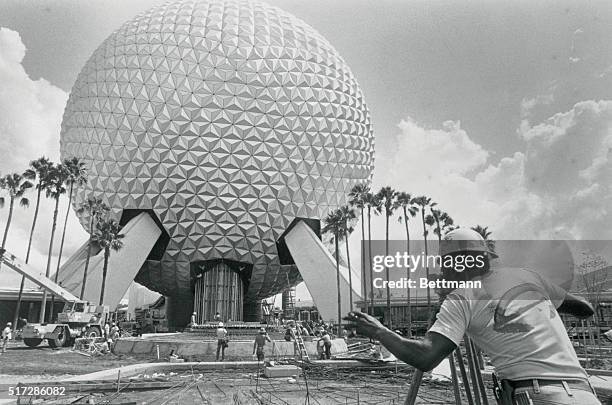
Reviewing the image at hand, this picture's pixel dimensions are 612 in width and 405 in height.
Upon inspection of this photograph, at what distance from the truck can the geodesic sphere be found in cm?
733

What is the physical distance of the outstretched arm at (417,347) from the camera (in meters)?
1.65

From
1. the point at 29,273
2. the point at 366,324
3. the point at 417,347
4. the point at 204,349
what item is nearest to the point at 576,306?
the point at 417,347

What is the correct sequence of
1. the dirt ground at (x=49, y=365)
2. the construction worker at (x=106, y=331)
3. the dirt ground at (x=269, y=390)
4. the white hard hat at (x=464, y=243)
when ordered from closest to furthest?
the white hard hat at (x=464, y=243)
the dirt ground at (x=269, y=390)
the dirt ground at (x=49, y=365)
the construction worker at (x=106, y=331)

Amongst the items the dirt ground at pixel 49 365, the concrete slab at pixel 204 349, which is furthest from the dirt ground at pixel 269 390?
the concrete slab at pixel 204 349

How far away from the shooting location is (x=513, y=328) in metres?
1.78

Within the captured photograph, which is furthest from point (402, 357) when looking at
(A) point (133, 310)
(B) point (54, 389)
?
(A) point (133, 310)

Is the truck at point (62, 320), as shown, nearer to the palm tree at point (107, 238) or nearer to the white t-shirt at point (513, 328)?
the palm tree at point (107, 238)

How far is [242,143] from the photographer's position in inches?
1204

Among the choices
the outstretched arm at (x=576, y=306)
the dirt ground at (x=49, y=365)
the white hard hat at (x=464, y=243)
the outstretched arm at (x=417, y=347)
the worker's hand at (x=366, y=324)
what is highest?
the white hard hat at (x=464, y=243)

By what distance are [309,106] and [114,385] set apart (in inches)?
1028

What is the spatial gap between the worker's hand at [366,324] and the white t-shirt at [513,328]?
0.67 ft

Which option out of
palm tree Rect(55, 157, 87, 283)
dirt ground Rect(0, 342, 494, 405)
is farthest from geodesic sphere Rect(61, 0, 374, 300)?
dirt ground Rect(0, 342, 494, 405)

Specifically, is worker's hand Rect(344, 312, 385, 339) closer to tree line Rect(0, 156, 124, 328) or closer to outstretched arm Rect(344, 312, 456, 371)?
outstretched arm Rect(344, 312, 456, 371)

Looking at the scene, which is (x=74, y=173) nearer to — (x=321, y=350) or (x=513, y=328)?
(x=321, y=350)
